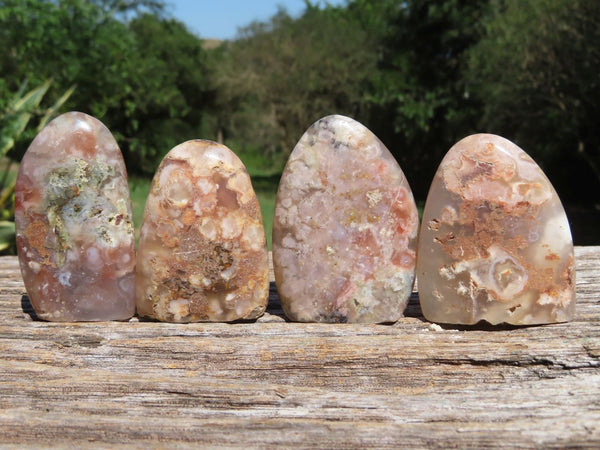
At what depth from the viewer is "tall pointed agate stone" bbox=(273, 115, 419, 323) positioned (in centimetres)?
190

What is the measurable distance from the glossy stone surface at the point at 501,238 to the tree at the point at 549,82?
21.1 feet

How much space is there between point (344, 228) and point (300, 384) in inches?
19.4

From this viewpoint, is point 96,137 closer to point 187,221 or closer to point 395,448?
point 187,221

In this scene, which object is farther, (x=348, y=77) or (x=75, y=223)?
(x=348, y=77)

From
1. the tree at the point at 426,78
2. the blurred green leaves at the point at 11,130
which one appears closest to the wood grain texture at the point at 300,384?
the blurred green leaves at the point at 11,130

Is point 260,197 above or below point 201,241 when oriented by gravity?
below

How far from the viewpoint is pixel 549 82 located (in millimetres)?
8047

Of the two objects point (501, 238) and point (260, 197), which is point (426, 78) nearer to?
point (260, 197)

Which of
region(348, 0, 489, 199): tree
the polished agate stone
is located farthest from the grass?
the polished agate stone

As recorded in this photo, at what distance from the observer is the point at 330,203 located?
1911 mm

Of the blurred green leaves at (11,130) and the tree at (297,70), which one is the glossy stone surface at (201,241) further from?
the tree at (297,70)

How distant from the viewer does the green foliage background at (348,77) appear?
6.37m

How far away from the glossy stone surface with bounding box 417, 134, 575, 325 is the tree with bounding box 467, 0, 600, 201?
6.44 meters

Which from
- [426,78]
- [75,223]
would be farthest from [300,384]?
[426,78]
